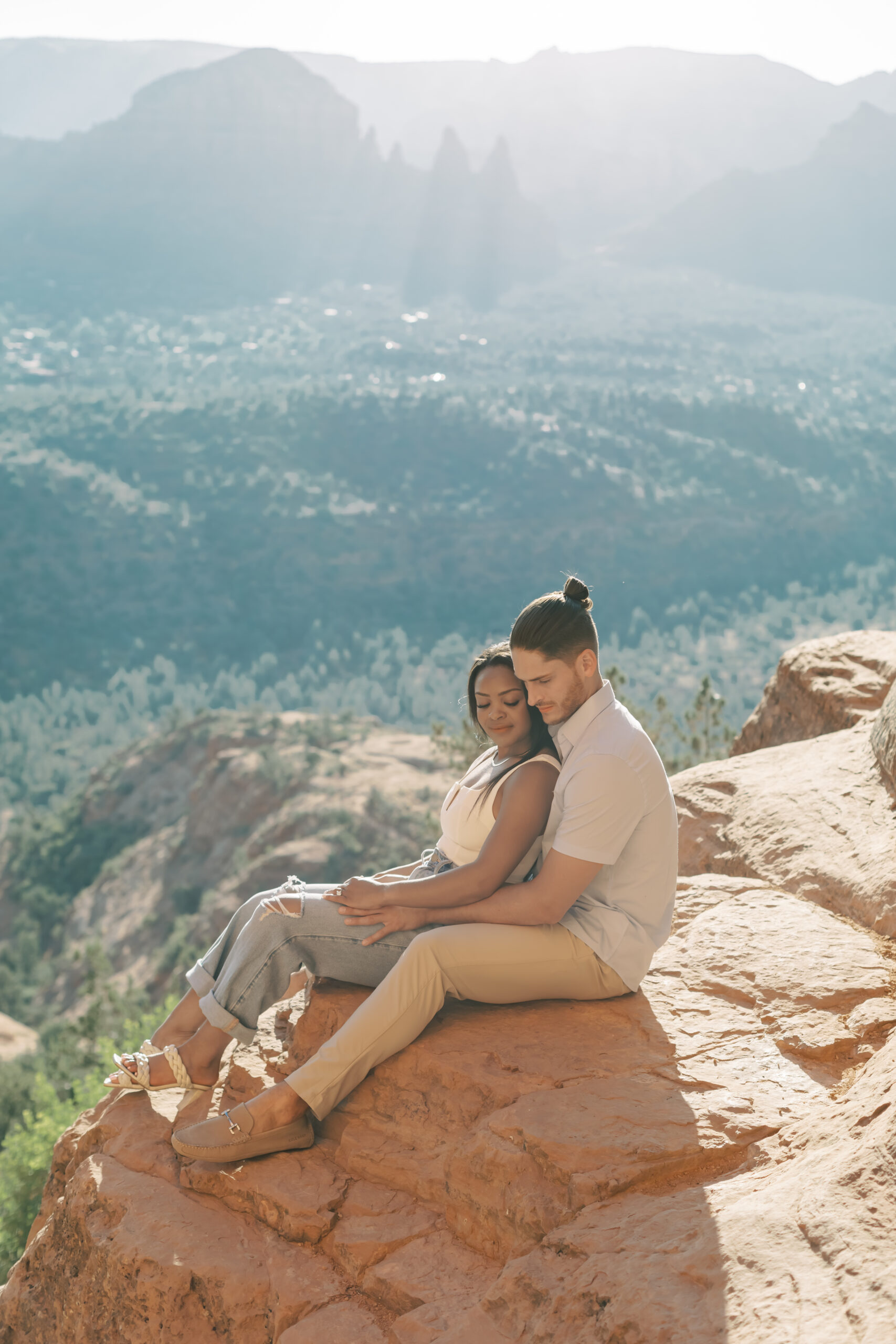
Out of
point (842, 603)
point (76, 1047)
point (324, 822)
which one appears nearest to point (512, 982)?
point (76, 1047)

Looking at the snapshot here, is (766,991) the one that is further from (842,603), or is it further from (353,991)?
(842,603)

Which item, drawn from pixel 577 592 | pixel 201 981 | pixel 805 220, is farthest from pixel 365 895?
pixel 805 220

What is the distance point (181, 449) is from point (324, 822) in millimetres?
63927

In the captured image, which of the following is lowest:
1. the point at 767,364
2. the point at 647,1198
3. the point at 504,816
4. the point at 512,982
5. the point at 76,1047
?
the point at 76,1047

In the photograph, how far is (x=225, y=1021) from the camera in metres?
3.45

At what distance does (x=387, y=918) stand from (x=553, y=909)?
57cm

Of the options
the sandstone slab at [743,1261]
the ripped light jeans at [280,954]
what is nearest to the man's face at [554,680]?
the ripped light jeans at [280,954]

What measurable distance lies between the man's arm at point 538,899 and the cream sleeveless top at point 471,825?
6.9 inches

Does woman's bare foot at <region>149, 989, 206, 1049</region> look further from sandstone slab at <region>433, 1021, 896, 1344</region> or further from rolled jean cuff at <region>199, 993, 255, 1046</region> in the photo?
sandstone slab at <region>433, 1021, 896, 1344</region>

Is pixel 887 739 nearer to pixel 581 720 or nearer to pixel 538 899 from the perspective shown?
pixel 581 720

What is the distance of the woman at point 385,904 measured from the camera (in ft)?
10.6

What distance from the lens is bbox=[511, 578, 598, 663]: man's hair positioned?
3090 mm

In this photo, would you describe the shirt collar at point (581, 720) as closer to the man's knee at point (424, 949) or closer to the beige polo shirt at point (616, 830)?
the beige polo shirt at point (616, 830)

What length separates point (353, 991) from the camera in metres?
3.69
